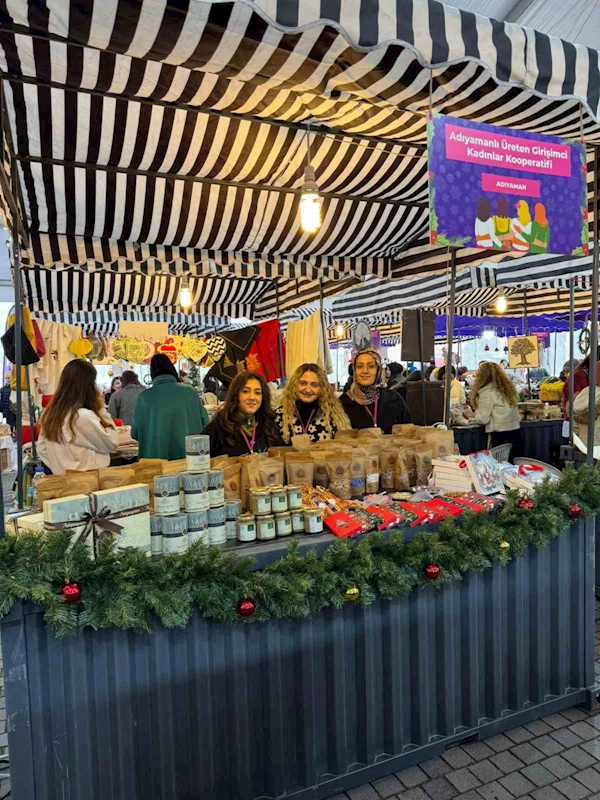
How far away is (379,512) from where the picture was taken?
7.89 ft

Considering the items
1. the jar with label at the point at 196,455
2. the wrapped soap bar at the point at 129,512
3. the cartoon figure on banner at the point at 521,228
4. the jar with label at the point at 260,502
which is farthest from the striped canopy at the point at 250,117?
the jar with label at the point at 260,502

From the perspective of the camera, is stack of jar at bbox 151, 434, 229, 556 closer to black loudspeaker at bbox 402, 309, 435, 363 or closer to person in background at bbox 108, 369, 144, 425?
black loudspeaker at bbox 402, 309, 435, 363

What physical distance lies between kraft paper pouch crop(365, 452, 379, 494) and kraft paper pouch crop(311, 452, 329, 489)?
0.23 m

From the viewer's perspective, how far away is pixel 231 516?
229cm

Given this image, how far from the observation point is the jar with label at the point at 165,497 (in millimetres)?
2049

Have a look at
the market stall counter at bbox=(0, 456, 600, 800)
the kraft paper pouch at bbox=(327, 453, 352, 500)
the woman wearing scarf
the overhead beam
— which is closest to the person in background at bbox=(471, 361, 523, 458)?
the woman wearing scarf

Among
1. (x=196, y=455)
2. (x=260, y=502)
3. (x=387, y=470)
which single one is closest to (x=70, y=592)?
(x=196, y=455)

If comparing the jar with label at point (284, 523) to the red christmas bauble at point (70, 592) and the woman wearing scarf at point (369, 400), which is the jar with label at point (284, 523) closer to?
the red christmas bauble at point (70, 592)

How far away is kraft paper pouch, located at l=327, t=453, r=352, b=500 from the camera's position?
269 centimetres

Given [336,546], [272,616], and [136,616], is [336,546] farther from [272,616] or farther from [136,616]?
[136,616]

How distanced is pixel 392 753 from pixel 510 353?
697 centimetres

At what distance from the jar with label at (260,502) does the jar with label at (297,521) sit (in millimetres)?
116

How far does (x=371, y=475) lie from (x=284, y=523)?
2.26 ft

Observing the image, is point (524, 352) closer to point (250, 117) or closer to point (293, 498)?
point (250, 117)
